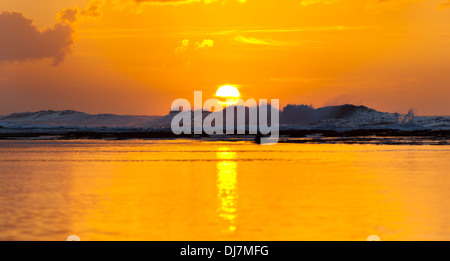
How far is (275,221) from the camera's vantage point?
1551 cm

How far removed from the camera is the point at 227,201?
62.5 feet

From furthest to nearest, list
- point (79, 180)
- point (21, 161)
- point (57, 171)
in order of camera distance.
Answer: point (21, 161) → point (57, 171) → point (79, 180)

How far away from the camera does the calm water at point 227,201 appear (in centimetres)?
1435

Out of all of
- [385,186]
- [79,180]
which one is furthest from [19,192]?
[385,186]

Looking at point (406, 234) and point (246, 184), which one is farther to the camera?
point (246, 184)

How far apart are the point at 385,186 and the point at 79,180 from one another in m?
11.5

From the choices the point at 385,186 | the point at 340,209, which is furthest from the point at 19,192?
the point at 385,186

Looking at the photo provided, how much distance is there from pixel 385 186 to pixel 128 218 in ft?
33.7

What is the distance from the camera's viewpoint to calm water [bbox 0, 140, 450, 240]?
1435 cm

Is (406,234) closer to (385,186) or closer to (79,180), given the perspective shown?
(385,186)

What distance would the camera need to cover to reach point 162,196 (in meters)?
20.0
